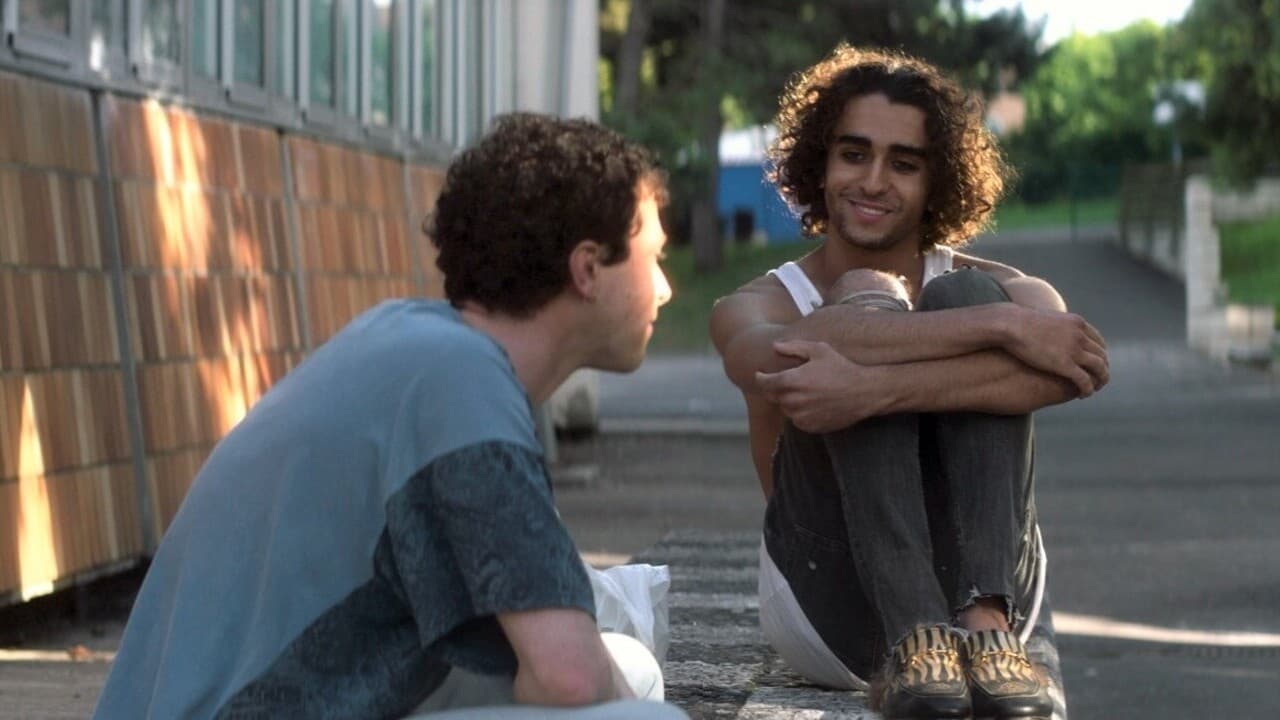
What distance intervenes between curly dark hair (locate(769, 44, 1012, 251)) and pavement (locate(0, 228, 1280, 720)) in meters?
1.06

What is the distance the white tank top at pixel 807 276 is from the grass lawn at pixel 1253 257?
2548cm

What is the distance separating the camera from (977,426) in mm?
4516

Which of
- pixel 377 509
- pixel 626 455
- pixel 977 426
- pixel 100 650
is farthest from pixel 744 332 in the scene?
pixel 626 455

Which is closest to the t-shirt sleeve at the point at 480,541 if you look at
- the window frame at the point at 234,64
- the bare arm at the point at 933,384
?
the bare arm at the point at 933,384

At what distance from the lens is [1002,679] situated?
4309 mm

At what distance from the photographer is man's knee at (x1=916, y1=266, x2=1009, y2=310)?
4.73 m

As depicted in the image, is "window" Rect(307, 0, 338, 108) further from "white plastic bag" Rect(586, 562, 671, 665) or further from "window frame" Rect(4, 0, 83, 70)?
"white plastic bag" Rect(586, 562, 671, 665)

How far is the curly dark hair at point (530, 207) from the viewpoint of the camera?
3.02 meters

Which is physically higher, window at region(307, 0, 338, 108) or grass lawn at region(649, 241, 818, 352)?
window at region(307, 0, 338, 108)

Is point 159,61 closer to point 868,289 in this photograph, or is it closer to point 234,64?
point 234,64

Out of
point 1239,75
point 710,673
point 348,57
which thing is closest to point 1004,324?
point 710,673

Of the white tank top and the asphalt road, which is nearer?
the white tank top

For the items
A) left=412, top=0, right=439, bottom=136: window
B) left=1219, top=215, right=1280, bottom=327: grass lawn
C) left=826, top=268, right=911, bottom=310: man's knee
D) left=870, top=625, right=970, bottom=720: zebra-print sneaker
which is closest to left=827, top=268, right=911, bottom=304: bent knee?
left=826, top=268, right=911, bottom=310: man's knee

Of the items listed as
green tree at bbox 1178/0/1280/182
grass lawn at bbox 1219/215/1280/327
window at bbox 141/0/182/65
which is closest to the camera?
window at bbox 141/0/182/65
